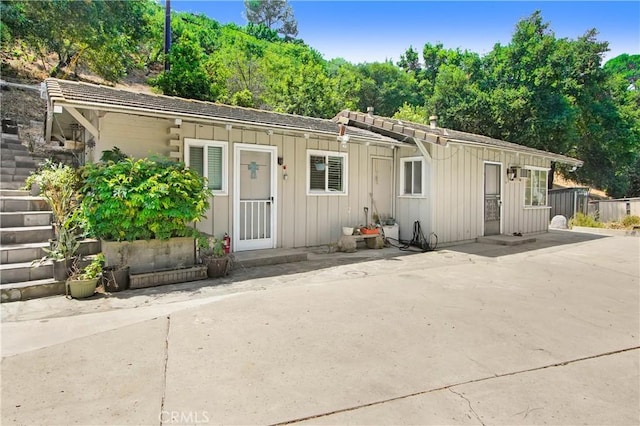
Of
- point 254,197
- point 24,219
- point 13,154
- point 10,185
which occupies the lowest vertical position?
point 24,219

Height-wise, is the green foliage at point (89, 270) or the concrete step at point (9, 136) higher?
the concrete step at point (9, 136)

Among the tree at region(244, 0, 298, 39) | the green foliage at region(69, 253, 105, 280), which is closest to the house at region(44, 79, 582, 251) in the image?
the green foliage at region(69, 253, 105, 280)

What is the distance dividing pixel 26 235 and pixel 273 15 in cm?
5067

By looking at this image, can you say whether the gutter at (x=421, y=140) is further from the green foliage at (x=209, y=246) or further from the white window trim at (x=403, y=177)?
the green foliage at (x=209, y=246)

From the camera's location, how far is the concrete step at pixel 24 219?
212 inches

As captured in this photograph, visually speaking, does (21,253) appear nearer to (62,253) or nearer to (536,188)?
(62,253)

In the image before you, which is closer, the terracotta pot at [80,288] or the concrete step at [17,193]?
the terracotta pot at [80,288]

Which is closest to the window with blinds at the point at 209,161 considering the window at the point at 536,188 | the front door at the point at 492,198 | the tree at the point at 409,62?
the front door at the point at 492,198

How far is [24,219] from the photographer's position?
5.50m

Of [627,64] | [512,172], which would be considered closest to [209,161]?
[512,172]

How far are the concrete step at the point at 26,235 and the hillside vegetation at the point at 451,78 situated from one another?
11359 mm

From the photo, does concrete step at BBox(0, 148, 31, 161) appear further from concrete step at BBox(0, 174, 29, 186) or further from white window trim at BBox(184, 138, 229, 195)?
white window trim at BBox(184, 138, 229, 195)

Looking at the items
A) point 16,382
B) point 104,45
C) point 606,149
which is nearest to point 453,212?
point 16,382

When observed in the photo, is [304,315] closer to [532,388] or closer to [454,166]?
[532,388]
